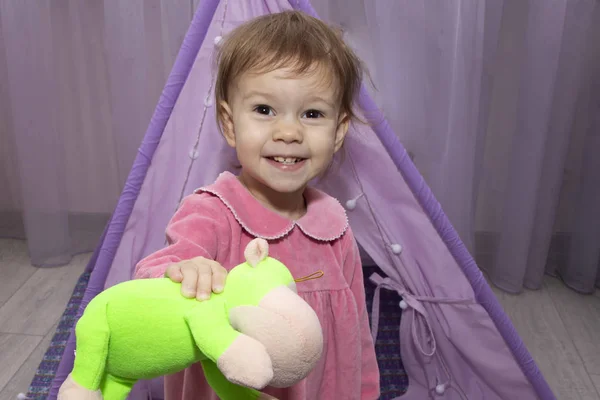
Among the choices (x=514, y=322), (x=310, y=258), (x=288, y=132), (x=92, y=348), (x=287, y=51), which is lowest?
(x=514, y=322)

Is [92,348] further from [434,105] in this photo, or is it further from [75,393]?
[434,105]

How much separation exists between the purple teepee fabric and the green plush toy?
60 centimetres

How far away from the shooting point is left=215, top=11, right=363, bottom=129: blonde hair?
840 mm

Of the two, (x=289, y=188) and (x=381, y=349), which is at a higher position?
(x=289, y=188)

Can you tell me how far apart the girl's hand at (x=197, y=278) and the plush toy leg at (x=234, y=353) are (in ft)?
0.15

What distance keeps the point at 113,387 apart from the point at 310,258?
1.37ft

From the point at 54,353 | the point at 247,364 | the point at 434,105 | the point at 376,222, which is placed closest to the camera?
the point at 247,364

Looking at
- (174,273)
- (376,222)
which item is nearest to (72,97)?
(376,222)

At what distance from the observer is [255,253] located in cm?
60

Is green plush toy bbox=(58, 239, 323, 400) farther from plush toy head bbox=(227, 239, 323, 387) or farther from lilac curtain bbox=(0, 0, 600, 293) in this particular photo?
lilac curtain bbox=(0, 0, 600, 293)

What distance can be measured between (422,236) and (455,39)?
607 mm

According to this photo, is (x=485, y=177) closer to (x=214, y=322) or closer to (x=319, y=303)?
(x=319, y=303)

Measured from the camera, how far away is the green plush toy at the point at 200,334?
1.67 ft

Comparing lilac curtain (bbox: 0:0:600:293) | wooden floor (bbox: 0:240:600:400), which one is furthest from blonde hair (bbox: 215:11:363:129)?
wooden floor (bbox: 0:240:600:400)
